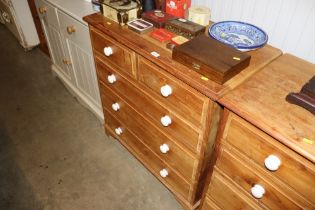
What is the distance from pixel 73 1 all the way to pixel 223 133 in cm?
148

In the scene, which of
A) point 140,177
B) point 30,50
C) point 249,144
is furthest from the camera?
point 30,50

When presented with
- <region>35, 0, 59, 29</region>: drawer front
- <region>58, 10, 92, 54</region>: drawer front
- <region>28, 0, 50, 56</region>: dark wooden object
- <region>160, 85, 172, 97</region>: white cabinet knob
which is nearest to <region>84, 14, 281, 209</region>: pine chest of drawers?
<region>160, 85, 172, 97</region>: white cabinet knob

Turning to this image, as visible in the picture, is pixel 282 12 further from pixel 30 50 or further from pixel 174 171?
pixel 30 50

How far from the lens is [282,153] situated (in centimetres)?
84

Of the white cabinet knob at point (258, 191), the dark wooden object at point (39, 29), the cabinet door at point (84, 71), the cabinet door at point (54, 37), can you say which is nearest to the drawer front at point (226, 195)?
the white cabinet knob at point (258, 191)

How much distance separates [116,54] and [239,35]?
635 mm

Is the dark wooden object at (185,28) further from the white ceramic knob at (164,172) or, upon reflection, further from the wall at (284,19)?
the white ceramic knob at (164,172)

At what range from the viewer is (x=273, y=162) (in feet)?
2.78

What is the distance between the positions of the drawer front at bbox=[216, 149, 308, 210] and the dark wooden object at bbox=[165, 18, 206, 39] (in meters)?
0.54

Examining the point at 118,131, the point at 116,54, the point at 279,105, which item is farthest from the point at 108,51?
the point at 279,105

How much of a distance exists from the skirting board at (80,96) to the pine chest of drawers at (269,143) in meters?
1.27

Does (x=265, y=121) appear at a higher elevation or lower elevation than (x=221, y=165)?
higher

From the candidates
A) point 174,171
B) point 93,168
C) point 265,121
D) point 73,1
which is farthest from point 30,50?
point 265,121

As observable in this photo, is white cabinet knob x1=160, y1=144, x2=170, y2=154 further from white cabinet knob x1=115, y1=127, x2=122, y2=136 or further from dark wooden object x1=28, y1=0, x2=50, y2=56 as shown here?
dark wooden object x1=28, y1=0, x2=50, y2=56
